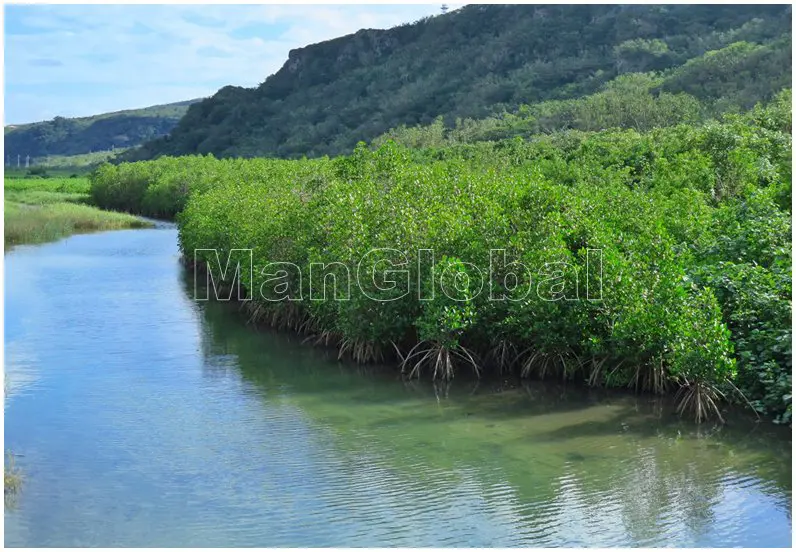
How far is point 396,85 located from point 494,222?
449 ft

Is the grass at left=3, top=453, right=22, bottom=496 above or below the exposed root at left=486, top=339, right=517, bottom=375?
below

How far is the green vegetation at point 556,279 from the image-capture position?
20.0 metres

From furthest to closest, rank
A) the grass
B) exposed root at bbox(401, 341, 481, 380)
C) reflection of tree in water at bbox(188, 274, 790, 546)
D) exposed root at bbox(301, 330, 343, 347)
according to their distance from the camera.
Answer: exposed root at bbox(301, 330, 343, 347), exposed root at bbox(401, 341, 481, 380), the grass, reflection of tree in water at bbox(188, 274, 790, 546)

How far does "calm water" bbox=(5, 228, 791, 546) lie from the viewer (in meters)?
14.8

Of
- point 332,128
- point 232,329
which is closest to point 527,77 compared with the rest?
point 332,128

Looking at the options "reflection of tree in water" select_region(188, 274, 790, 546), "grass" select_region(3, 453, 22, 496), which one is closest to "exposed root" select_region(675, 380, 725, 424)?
"reflection of tree in water" select_region(188, 274, 790, 546)

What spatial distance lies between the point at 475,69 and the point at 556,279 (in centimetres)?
12928

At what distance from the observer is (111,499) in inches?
634

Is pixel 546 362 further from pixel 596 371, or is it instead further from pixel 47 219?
pixel 47 219

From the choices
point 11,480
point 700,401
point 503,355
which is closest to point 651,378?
point 700,401

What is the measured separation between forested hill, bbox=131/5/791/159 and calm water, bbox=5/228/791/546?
203 ft

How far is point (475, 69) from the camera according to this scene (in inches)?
5782
